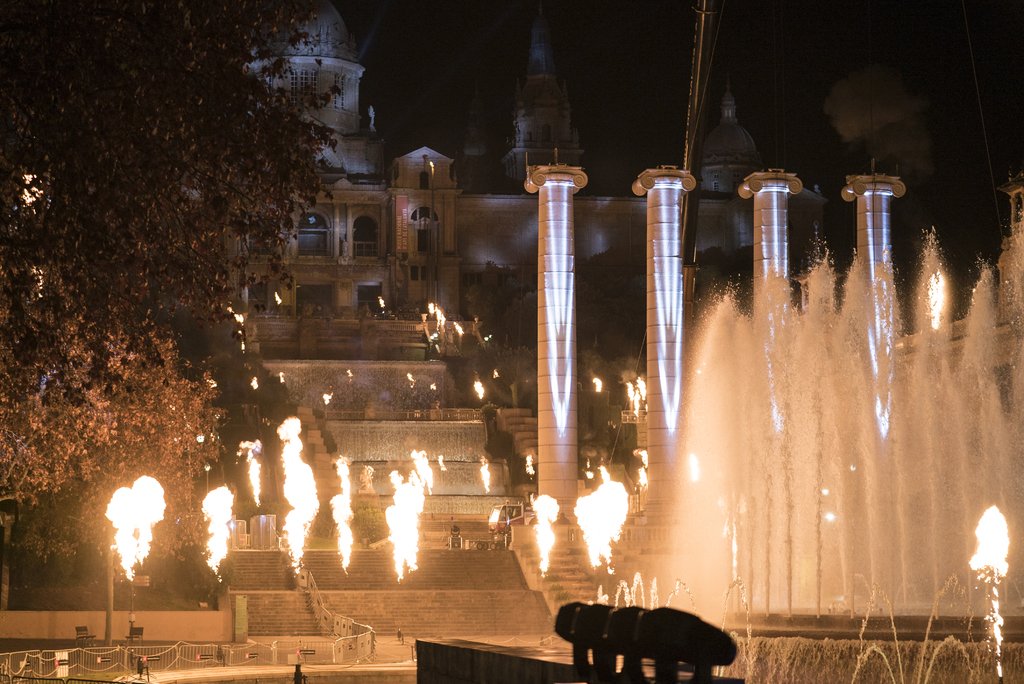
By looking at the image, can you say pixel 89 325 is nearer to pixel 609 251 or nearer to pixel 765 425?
pixel 765 425

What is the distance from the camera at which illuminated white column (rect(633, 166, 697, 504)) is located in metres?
49.7

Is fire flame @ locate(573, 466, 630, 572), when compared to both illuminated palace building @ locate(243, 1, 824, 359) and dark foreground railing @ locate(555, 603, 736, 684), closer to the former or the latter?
dark foreground railing @ locate(555, 603, 736, 684)

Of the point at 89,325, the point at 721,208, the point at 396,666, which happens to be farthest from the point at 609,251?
the point at 89,325

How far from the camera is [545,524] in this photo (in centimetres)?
4794

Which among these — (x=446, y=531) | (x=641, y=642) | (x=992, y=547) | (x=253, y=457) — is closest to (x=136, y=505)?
(x=992, y=547)

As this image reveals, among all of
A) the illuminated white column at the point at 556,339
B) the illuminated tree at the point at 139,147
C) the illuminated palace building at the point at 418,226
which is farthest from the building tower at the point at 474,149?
the illuminated tree at the point at 139,147

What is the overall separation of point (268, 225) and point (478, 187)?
117021 millimetres

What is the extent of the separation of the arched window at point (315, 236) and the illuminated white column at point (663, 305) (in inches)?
3034

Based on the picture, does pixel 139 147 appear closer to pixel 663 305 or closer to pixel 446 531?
pixel 663 305

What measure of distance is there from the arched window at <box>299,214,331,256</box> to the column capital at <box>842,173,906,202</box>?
80.5m

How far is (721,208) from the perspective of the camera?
438 feet

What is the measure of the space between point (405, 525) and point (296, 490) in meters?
10.9

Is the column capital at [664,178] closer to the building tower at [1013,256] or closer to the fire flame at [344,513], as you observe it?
the building tower at [1013,256]

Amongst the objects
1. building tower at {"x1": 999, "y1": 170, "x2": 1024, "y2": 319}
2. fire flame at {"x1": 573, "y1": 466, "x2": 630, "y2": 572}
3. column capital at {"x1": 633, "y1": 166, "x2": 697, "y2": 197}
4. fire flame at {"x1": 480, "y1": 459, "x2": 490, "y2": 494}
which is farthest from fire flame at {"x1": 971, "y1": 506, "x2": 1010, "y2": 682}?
fire flame at {"x1": 480, "y1": 459, "x2": 490, "y2": 494}
